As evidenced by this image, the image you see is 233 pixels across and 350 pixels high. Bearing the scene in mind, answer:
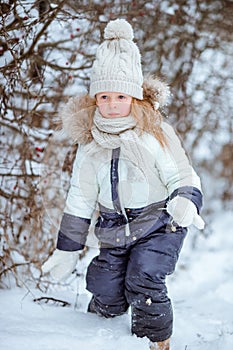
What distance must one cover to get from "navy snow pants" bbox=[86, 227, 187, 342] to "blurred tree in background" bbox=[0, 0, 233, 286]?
1.98 feet

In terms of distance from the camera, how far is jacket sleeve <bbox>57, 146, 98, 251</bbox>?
2.67 m

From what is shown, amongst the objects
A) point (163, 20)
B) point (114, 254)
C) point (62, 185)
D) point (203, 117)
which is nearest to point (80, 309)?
point (114, 254)

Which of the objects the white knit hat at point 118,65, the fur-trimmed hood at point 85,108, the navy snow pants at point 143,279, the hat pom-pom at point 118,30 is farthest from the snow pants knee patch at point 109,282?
the hat pom-pom at point 118,30

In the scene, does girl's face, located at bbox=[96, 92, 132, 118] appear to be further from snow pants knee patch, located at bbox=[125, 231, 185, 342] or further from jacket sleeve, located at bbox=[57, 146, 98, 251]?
snow pants knee patch, located at bbox=[125, 231, 185, 342]

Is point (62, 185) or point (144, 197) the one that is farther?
point (62, 185)

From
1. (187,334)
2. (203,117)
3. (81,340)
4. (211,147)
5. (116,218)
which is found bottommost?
(211,147)

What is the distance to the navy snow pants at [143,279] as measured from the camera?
8.20 feet

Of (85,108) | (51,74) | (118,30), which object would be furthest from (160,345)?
(51,74)

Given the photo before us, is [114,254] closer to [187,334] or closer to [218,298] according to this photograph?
[187,334]

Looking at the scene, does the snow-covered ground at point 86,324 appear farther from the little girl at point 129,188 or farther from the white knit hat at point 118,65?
the white knit hat at point 118,65

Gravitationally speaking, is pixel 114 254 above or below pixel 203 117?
above

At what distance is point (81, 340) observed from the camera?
8.00ft

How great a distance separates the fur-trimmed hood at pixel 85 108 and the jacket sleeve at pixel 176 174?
0.22m

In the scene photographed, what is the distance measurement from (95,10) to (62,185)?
1.15 m
